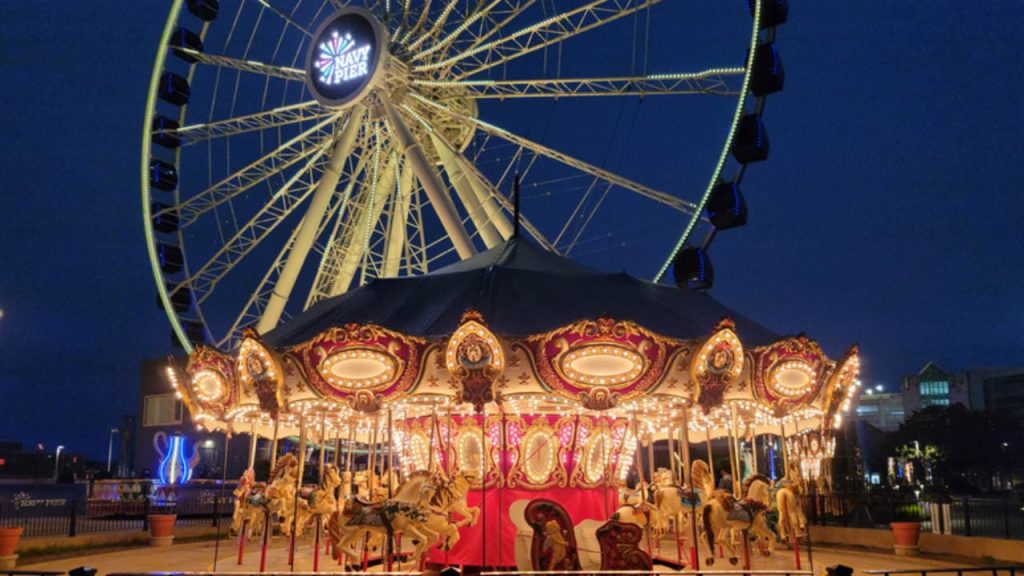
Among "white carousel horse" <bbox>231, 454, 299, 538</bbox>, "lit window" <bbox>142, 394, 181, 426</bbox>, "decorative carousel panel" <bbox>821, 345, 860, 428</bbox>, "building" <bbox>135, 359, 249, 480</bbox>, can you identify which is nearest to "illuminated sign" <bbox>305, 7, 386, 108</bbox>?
"white carousel horse" <bbox>231, 454, 299, 538</bbox>

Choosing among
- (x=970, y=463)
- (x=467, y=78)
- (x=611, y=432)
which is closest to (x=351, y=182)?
(x=467, y=78)

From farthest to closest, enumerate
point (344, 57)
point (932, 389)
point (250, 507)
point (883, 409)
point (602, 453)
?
point (883, 409), point (932, 389), point (344, 57), point (250, 507), point (602, 453)

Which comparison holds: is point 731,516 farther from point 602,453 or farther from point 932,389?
point 932,389

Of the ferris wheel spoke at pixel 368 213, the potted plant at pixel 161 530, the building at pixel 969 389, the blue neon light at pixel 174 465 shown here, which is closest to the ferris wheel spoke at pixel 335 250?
the ferris wheel spoke at pixel 368 213

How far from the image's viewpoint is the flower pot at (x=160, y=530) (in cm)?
1731

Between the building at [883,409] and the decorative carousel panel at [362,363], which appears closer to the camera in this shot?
the decorative carousel panel at [362,363]

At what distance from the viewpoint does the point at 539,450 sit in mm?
11875

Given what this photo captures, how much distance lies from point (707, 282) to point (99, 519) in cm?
1749

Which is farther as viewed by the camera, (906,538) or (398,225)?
(398,225)

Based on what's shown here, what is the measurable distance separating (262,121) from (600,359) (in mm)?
11420

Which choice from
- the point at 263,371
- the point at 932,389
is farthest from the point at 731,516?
the point at 932,389

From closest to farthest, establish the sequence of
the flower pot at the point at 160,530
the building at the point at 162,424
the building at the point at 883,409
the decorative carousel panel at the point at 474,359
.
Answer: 1. the decorative carousel panel at the point at 474,359
2. the flower pot at the point at 160,530
3. the building at the point at 162,424
4. the building at the point at 883,409

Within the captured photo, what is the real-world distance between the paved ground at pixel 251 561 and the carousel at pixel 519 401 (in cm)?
49

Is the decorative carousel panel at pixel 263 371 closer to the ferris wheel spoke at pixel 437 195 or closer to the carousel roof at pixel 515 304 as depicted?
the carousel roof at pixel 515 304
